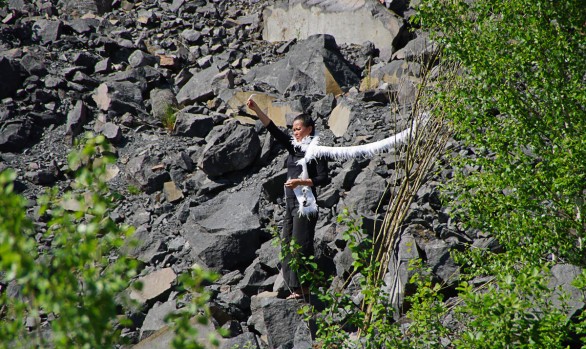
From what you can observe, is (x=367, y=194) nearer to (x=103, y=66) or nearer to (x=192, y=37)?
(x=103, y=66)

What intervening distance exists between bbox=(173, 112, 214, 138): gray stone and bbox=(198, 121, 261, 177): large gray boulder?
1378mm

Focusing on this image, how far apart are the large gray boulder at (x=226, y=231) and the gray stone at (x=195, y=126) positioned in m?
2.78

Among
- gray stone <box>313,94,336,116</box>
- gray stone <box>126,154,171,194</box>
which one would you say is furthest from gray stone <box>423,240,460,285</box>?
gray stone <box>126,154,171,194</box>

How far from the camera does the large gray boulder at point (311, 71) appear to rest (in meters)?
12.7

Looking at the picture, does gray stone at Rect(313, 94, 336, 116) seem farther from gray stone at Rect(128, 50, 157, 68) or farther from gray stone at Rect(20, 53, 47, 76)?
gray stone at Rect(20, 53, 47, 76)

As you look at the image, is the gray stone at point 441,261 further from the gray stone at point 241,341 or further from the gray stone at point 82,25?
the gray stone at point 82,25

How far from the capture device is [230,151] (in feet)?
35.0

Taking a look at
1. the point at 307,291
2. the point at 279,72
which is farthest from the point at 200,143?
the point at 307,291

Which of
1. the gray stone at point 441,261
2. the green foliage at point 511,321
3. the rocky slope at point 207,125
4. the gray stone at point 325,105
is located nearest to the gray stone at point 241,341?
the rocky slope at point 207,125

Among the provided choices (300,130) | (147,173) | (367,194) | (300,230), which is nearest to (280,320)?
(300,230)

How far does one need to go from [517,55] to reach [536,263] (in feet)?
5.53

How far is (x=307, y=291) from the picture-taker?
7039 millimetres

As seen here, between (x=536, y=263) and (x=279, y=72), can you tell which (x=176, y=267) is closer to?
(x=536, y=263)

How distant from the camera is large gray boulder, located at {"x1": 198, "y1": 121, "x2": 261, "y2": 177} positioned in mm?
10641
